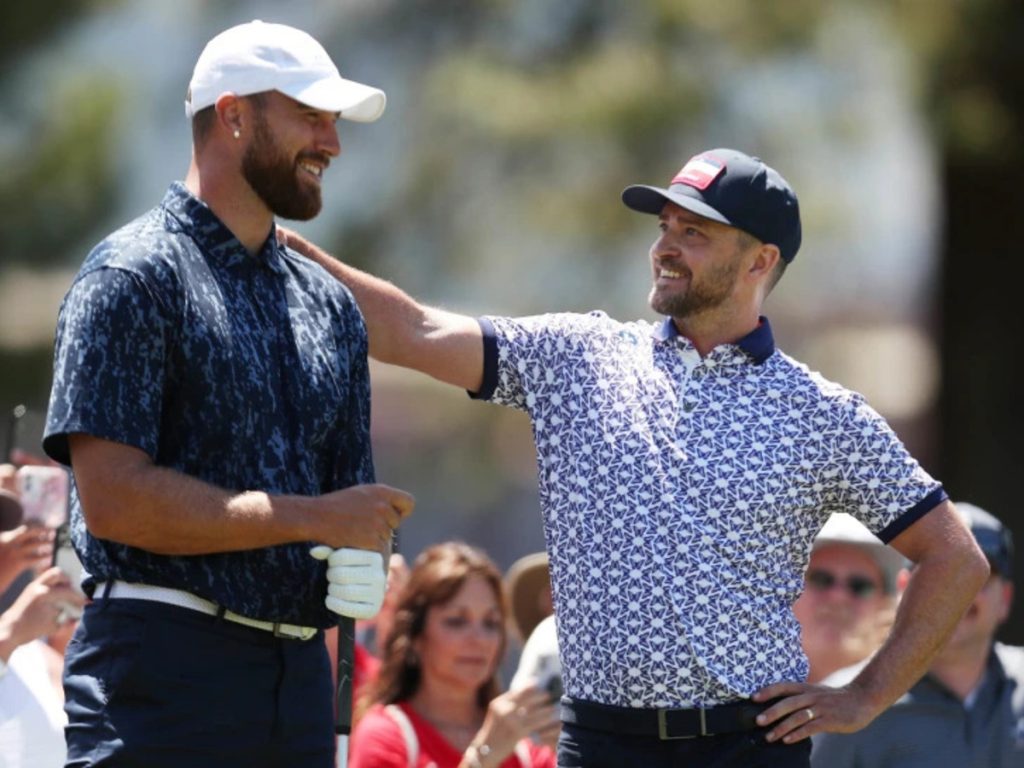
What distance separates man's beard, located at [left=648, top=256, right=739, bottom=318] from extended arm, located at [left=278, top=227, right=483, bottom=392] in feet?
1.44

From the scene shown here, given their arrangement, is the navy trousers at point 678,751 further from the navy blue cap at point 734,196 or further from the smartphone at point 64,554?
the smartphone at point 64,554

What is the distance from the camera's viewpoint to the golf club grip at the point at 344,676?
3869 millimetres

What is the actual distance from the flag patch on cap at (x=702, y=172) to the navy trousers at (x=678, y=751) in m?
1.29

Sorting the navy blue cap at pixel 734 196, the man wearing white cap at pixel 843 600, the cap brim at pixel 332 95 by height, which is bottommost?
the man wearing white cap at pixel 843 600

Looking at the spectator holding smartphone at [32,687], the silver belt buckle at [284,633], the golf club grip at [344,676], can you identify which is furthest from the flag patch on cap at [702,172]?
the spectator holding smartphone at [32,687]

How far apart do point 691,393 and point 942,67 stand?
6.94 metres

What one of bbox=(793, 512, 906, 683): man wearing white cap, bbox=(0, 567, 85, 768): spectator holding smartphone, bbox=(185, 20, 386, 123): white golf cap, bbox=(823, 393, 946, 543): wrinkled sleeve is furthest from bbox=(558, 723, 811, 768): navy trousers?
bbox=(793, 512, 906, 683): man wearing white cap

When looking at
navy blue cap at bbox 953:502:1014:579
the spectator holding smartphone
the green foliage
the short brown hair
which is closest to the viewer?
the spectator holding smartphone

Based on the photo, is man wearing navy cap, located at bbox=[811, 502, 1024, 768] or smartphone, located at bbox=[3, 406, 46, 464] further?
man wearing navy cap, located at bbox=[811, 502, 1024, 768]

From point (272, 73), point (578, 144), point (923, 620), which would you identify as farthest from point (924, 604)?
point (578, 144)

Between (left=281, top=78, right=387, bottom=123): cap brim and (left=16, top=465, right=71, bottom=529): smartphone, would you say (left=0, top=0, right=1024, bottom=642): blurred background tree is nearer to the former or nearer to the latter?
(left=16, top=465, right=71, bottom=529): smartphone

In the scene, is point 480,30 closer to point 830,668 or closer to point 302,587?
point 830,668

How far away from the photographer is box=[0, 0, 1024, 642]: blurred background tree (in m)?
11.0

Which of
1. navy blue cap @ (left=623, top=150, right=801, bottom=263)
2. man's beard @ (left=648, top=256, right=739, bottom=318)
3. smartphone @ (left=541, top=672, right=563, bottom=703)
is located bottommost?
smartphone @ (left=541, top=672, right=563, bottom=703)
